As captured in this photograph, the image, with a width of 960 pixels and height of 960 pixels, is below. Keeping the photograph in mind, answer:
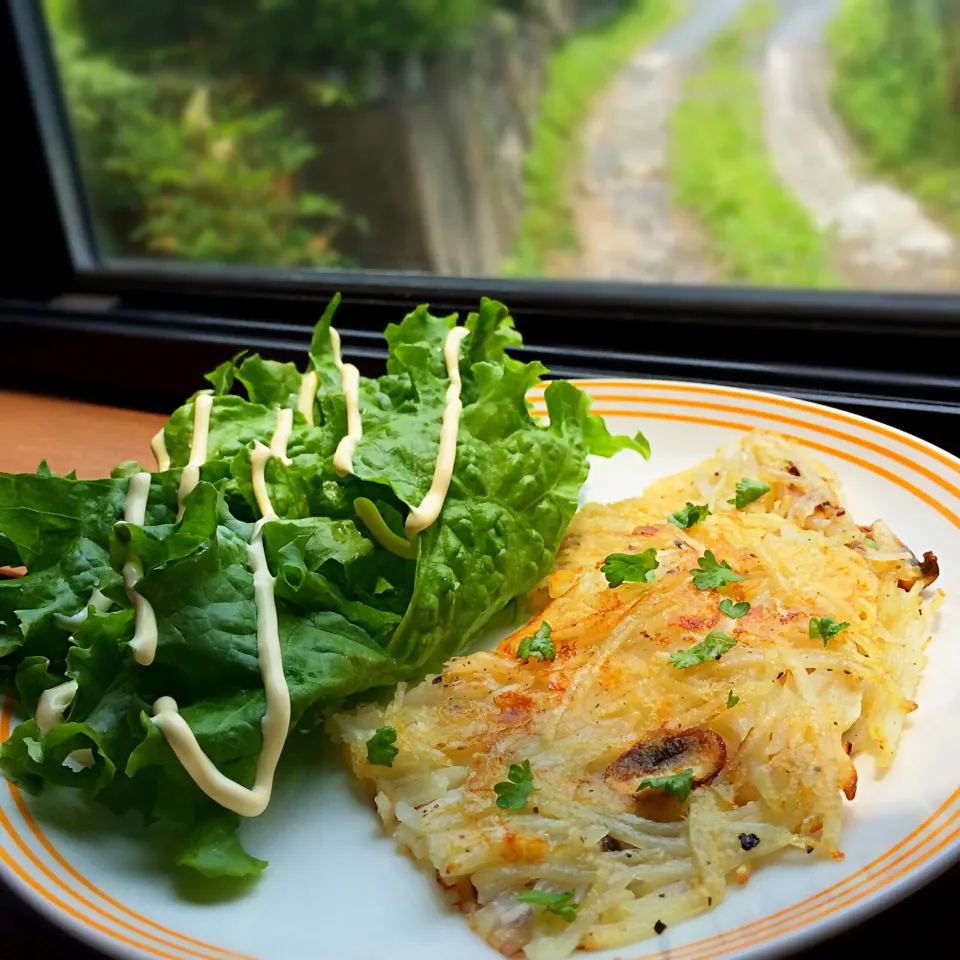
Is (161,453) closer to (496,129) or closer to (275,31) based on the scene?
(275,31)

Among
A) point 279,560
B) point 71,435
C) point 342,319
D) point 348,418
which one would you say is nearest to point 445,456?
point 348,418

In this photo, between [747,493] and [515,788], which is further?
[747,493]

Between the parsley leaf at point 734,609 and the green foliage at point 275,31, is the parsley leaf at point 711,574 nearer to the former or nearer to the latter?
the parsley leaf at point 734,609

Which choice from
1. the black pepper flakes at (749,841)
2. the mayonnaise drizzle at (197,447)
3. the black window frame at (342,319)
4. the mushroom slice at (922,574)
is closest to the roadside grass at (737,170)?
the black window frame at (342,319)

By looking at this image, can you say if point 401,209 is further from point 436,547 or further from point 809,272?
point 436,547

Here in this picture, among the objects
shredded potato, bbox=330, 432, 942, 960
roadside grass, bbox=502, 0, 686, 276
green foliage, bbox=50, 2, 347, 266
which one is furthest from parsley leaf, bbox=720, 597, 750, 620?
green foliage, bbox=50, 2, 347, 266

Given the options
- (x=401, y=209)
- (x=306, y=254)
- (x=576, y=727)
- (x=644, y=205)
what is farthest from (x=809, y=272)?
(x=576, y=727)
